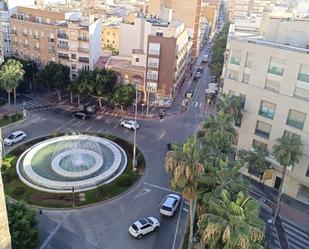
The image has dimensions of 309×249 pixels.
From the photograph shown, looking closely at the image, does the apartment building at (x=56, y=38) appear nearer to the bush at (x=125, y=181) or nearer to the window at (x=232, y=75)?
the window at (x=232, y=75)

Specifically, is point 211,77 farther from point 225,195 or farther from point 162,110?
point 225,195

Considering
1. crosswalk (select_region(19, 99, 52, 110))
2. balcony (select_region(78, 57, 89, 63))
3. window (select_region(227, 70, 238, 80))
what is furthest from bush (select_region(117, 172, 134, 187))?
balcony (select_region(78, 57, 89, 63))

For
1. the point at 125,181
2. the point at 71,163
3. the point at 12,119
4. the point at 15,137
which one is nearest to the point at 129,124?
the point at 71,163

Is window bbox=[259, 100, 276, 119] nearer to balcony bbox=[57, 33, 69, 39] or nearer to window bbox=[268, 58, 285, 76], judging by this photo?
window bbox=[268, 58, 285, 76]

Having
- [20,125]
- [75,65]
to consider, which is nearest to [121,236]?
[20,125]

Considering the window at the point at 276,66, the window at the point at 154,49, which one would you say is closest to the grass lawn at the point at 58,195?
the window at the point at 276,66

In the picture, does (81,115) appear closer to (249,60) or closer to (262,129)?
(249,60)
